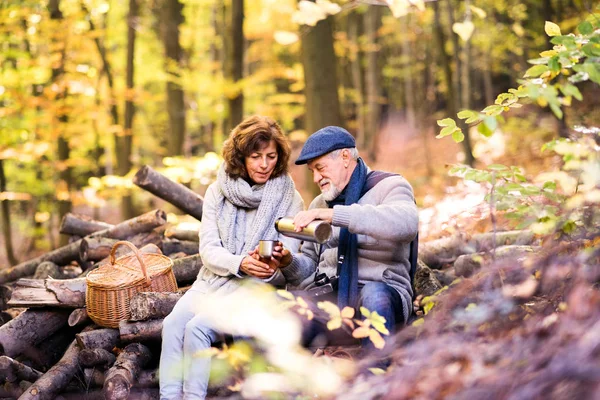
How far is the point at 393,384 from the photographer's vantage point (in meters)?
2.05

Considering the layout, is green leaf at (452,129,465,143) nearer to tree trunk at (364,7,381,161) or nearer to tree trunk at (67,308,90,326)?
tree trunk at (67,308,90,326)

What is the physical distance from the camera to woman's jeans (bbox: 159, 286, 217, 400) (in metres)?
3.61

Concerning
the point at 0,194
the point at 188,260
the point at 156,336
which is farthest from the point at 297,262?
the point at 0,194

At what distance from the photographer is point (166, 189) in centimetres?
574

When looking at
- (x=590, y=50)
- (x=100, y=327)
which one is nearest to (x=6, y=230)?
(x=100, y=327)

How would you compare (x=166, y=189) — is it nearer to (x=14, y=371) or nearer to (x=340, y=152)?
(x=14, y=371)

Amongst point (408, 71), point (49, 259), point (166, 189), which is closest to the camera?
point (166, 189)

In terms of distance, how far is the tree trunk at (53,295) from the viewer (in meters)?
4.59

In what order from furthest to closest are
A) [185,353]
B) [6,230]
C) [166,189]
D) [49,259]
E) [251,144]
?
[6,230] < [49,259] < [166,189] < [251,144] < [185,353]

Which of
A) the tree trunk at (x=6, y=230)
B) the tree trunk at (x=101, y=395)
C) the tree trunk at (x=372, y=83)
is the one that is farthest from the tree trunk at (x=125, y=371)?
the tree trunk at (x=372, y=83)

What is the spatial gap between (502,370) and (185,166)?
6732 millimetres

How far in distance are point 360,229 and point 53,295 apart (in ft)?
8.34

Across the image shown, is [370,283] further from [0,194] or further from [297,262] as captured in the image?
[0,194]

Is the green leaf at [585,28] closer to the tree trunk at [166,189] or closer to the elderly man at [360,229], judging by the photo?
the elderly man at [360,229]
